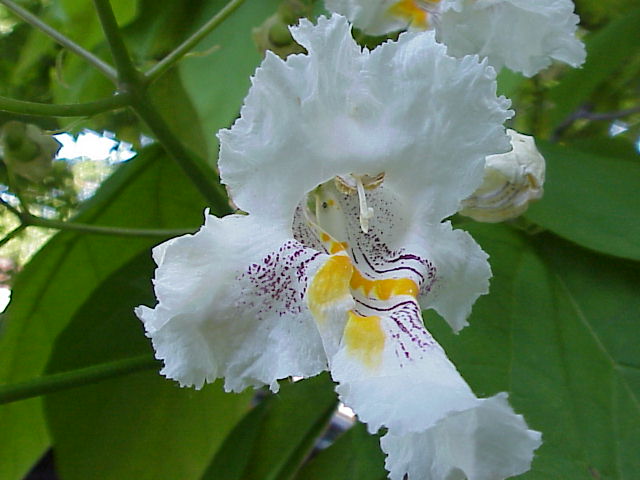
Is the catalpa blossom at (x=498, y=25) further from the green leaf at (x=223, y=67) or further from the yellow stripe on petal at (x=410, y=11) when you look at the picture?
the green leaf at (x=223, y=67)

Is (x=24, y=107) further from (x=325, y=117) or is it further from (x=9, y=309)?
(x=9, y=309)

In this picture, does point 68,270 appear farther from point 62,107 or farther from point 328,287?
point 328,287

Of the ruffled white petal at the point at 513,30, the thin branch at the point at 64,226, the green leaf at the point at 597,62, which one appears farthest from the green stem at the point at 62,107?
the green leaf at the point at 597,62

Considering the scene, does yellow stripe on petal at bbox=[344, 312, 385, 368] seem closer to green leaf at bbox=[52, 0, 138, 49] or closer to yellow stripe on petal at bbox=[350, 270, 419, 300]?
yellow stripe on petal at bbox=[350, 270, 419, 300]

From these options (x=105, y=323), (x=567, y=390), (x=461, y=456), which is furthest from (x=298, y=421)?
(x=461, y=456)

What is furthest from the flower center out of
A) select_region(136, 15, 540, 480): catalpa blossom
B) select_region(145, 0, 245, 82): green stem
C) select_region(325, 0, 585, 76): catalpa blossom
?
select_region(136, 15, 540, 480): catalpa blossom

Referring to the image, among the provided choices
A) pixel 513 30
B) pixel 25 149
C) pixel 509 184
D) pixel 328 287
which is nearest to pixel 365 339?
pixel 328 287
